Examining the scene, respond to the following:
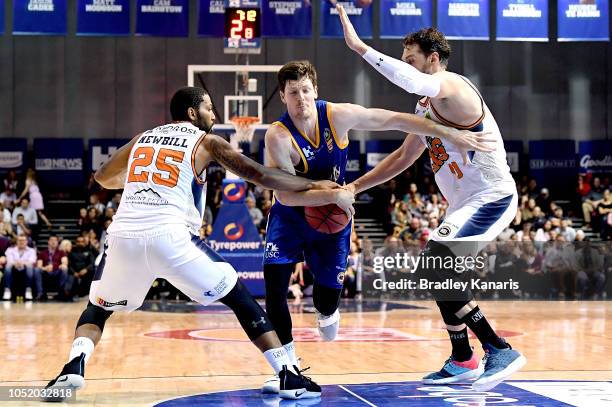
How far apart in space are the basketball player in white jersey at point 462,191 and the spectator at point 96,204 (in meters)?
14.5

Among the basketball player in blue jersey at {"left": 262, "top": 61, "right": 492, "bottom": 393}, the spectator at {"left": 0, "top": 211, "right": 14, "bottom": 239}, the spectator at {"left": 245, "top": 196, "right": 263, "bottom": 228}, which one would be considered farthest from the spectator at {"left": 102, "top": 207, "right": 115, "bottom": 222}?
the basketball player in blue jersey at {"left": 262, "top": 61, "right": 492, "bottom": 393}

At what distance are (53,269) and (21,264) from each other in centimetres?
59

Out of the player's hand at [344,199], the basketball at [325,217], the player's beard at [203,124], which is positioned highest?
the player's beard at [203,124]

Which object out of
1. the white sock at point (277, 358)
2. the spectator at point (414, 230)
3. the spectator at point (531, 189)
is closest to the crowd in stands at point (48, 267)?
the spectator at point (414, 230)

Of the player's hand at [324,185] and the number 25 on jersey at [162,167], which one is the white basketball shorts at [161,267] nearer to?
the number 25 on jersey at [162,167]

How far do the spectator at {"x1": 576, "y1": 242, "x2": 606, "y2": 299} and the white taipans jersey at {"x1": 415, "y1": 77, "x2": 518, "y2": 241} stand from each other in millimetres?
11207

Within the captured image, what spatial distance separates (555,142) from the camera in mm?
26125

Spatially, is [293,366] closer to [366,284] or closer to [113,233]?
[113,233]

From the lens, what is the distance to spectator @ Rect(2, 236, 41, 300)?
55.8 feet

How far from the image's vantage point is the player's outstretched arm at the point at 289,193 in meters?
5.81

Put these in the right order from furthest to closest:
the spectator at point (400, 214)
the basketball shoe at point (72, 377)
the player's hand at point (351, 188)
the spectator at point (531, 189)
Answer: the spectator at point (531, 189) < the spectator at point (400, 214) < the player's hand at point (351, 188) < the basketball shoe at point (72, 377)

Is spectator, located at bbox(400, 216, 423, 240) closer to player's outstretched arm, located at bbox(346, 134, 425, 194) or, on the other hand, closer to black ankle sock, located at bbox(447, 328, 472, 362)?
player's outstretched arm, located at bbox(346, 134, 425, 194)

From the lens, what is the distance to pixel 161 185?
18.5 ft

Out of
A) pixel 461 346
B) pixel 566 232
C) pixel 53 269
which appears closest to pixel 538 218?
pixel 566 232
